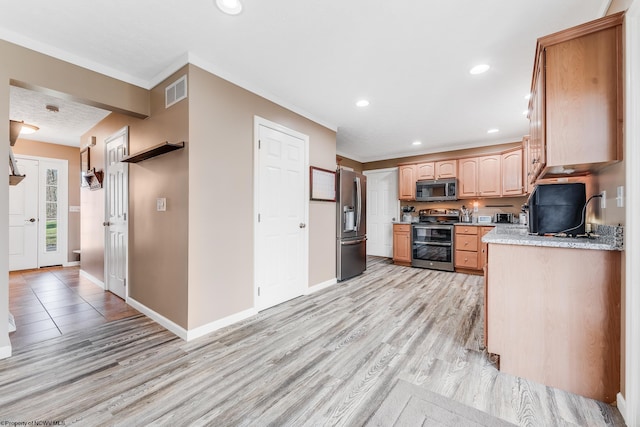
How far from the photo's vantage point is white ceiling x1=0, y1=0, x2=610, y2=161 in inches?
74.0

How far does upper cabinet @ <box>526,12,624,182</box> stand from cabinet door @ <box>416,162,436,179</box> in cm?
407

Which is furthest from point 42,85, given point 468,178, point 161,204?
point 468,178

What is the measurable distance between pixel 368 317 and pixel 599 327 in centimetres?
180

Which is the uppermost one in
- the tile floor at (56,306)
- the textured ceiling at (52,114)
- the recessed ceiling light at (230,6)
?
the recessed ceiling light at (230,6)

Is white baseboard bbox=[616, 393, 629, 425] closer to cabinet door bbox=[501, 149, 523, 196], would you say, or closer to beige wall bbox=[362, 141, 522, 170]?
cabinet door bbox=[501, 149, 523, 196]

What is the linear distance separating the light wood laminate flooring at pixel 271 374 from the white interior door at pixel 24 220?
4226 millimetres

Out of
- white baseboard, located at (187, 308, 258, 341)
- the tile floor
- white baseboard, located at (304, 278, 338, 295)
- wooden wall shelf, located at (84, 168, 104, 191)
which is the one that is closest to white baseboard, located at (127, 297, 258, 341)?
white baseboard, located at (187, 308, 258, 341)

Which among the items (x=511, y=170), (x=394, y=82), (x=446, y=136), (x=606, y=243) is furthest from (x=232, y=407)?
(x=511, y=170)

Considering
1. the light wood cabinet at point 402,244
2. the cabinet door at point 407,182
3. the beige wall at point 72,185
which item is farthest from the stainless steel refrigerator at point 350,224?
the beige wall at point 72,185

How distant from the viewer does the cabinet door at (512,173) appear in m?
4.78

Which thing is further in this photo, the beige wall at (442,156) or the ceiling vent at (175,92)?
the beige wall at (442,156)

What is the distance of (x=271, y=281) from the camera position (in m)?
3.25

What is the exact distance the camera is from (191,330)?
242 centimetres

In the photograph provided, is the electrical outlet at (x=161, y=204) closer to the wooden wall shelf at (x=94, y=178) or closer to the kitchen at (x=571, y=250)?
the wooden wall shelf at (x=94, y=178)
